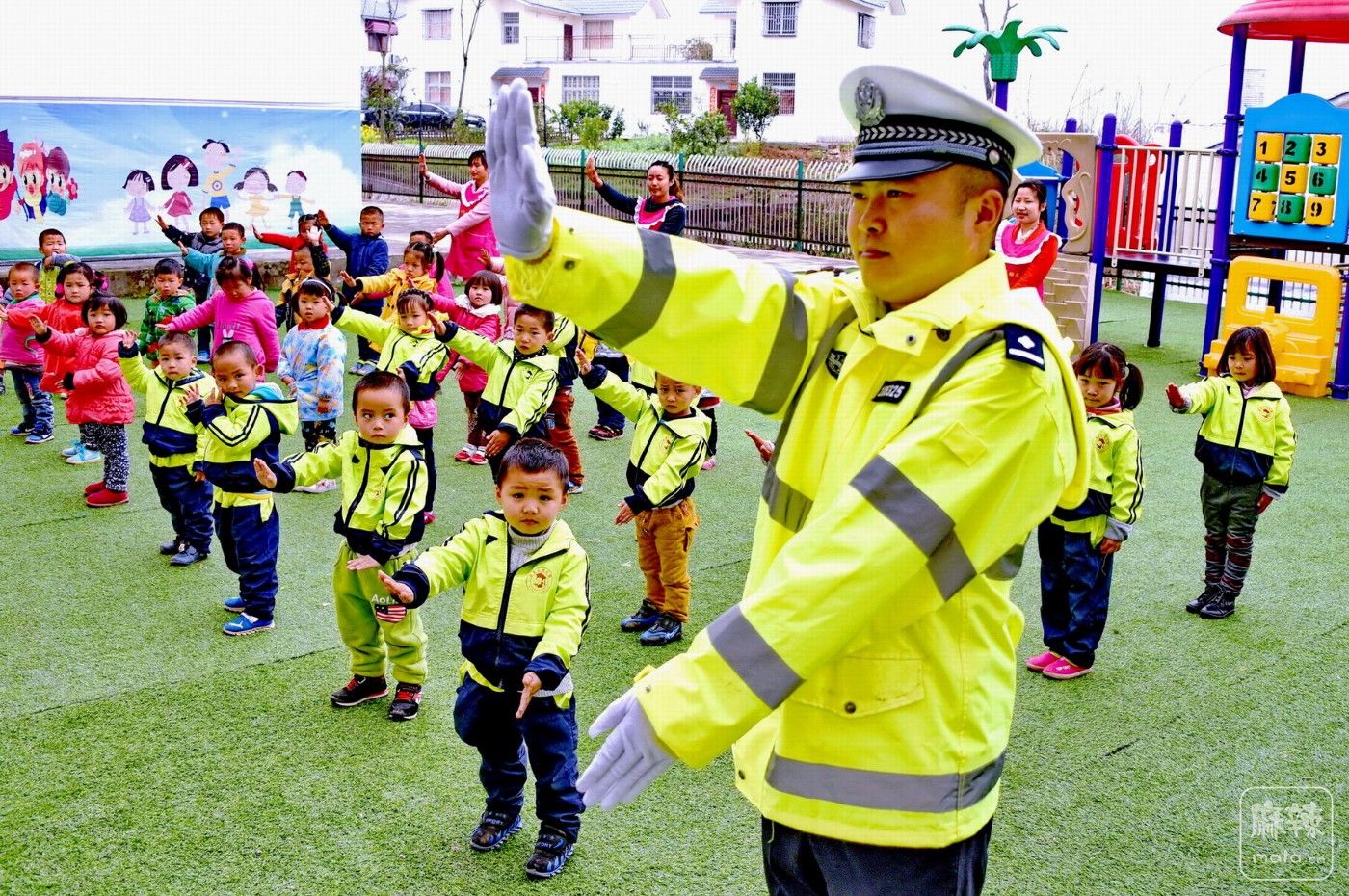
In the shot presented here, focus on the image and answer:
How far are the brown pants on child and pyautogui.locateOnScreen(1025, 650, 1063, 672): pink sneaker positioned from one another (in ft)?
4.57

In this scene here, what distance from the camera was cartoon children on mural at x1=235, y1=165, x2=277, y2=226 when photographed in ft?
45.5

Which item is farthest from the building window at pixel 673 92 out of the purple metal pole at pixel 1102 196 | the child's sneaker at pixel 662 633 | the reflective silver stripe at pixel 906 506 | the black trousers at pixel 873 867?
the reflective silver stripe at pixel 906 506

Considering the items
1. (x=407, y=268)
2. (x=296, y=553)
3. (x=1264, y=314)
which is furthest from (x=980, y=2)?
(x=296, y=553)

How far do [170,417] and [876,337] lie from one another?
4919 millimetres

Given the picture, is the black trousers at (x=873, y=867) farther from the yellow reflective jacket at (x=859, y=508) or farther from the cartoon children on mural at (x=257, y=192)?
the cartoon children on mural at (x=257, y=192)

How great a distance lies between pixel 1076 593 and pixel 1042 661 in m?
0.31

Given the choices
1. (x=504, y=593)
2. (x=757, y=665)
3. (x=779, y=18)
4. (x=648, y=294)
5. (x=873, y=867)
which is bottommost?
(x=504, y=593)

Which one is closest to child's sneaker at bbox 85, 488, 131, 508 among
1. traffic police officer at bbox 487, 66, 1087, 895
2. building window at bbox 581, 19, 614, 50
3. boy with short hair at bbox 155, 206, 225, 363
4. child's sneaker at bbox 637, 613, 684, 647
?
boy with short hair at bbox 155, 206, 225, 363

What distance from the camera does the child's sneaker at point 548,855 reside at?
3.72m

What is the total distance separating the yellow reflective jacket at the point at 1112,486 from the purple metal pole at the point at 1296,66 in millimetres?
7586

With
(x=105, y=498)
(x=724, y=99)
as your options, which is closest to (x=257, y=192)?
(x=105, y=498)

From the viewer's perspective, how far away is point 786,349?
226 centimetres

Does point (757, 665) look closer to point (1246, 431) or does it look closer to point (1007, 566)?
point (1007, 566)

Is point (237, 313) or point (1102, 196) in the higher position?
point (1102, 196)
